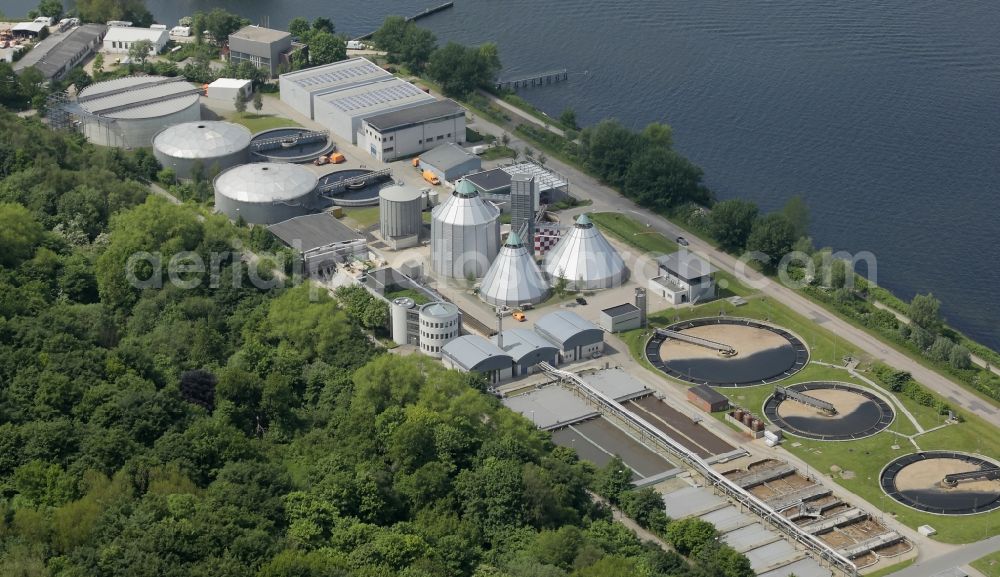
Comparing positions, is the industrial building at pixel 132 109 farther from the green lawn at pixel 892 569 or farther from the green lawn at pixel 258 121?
the green lawn at pixel 892 569

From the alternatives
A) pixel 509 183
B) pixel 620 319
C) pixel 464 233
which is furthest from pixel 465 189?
pixel 620 319

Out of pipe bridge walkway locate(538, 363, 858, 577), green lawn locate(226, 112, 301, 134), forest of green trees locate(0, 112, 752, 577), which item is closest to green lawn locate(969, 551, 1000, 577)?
pipe bridge walkway locate(538, 363, 858, 577)

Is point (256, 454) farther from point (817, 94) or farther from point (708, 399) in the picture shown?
point (817, 94)

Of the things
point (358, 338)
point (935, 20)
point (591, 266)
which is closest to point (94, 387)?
point (358, 338)

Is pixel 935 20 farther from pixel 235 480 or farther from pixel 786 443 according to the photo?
pixel 235 480

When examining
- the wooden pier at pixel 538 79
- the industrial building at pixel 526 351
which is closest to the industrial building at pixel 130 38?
the wooden pier at pixel 538 79

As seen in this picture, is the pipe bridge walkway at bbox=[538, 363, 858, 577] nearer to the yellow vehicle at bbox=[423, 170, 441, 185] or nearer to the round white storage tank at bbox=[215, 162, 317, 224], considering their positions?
the round white storage tank at bbox=[215, 162, 317, 224]
